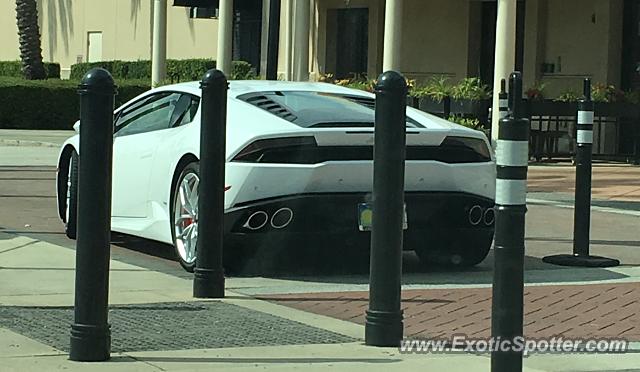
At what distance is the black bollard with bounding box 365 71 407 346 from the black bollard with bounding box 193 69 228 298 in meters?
1.51

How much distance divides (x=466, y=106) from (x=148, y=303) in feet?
44.5

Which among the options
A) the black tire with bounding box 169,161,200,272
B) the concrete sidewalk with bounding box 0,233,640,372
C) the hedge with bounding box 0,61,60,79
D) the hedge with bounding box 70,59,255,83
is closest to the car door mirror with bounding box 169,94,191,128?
the black tire with bounding box 169,161,200,272

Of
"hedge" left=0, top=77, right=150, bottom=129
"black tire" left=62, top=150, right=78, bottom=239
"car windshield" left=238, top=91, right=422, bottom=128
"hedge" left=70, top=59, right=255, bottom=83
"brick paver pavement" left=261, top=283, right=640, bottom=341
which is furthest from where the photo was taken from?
"hedge" left=0, top=77, right=150, bottom=129

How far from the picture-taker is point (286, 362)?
20.6ft

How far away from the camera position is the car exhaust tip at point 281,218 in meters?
8.83

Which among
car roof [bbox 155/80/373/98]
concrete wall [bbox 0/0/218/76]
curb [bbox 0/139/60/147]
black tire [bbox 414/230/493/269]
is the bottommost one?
curb [bbox 0/139/60/147]

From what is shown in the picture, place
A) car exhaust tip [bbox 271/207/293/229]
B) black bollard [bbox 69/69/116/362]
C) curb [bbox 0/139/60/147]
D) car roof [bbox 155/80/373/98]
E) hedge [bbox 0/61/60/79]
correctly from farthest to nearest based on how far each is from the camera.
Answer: hedge [bbox 0/61/60/79], curb [bbox 0/139/60/147], car roof [bbox 155/80/373/98], car exhaust tip [bbox 271/207/293/229], black bollard [bbox 69/69/116/362]

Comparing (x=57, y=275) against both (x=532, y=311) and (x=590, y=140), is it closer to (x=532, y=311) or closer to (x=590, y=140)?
(x=532, y=311)

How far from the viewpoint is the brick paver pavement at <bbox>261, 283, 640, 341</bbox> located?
7297 mm

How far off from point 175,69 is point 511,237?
27.8 metres

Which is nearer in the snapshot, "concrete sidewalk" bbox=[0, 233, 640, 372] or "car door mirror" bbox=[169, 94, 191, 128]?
"concrete sidewalk" bbox=[0, 233, 640, 372]

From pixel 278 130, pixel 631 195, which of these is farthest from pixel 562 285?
pixel 631 195

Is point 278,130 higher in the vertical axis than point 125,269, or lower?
higher

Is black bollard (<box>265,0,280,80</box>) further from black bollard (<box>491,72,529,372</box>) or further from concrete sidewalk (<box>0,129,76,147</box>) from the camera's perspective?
concrete sidewalk (<box>0,129,76,147</box>)
